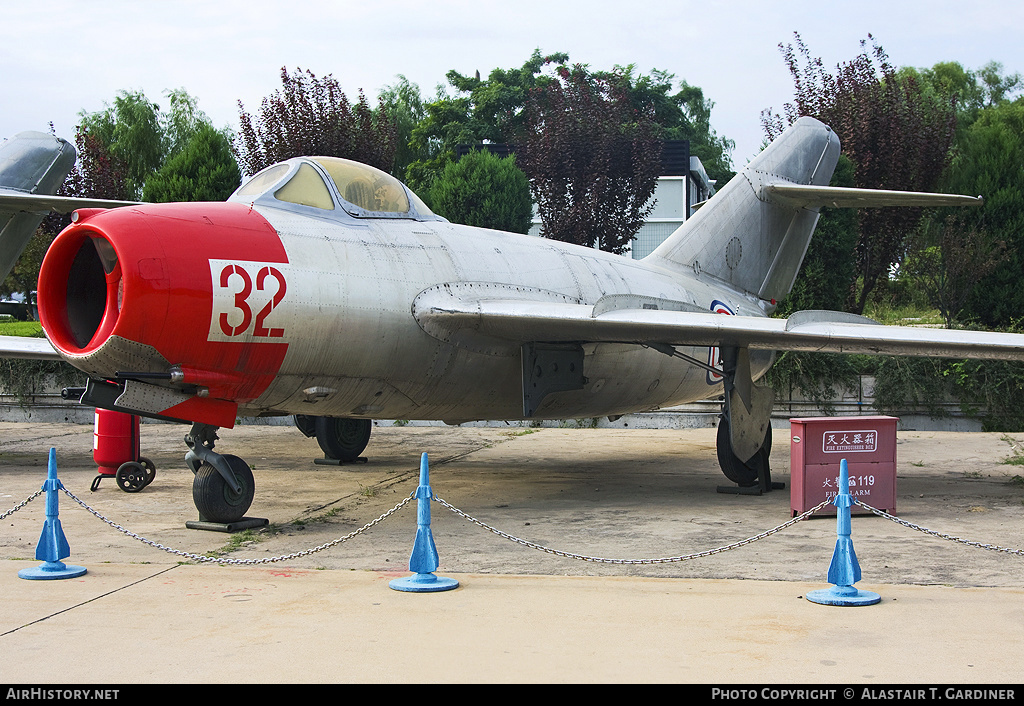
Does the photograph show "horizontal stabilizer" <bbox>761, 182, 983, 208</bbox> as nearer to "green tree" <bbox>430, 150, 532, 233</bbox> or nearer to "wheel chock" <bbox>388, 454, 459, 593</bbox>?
"wheel chock" <bbox>388, 454, 459, 593</bbox>

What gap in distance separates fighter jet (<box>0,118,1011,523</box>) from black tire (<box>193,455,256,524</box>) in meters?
0.01

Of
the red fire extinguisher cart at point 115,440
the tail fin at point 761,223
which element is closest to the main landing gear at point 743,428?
the tail fin at point 761,223

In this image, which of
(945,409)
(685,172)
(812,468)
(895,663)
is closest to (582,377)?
(812,468)

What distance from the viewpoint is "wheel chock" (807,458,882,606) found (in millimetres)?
5045

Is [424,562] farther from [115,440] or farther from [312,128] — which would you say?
[312,128]

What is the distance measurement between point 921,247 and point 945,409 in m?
17.3

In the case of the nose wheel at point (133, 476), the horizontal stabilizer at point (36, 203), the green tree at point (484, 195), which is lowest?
the nose wheel at point (133, 476)

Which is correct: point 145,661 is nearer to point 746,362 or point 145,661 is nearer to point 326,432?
point 746,362

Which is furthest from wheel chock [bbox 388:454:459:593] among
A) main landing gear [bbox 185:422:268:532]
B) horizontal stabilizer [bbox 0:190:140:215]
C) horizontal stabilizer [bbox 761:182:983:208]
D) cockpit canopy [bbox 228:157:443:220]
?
horizontal stabilizer [bbox 0:190:140:215]

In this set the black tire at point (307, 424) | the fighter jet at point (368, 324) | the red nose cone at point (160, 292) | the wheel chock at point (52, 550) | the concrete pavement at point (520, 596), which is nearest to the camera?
the concrete pavement at point (520, 596)

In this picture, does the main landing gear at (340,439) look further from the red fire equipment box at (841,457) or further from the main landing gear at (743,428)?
the red fire equipment box at (841,457)

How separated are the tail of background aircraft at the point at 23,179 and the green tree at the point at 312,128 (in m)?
8.78

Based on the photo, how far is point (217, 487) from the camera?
7340 millimetres

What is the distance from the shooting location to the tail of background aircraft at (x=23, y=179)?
13.4m
